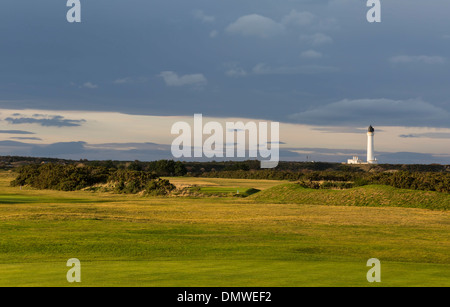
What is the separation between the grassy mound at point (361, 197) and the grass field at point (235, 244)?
0.59 feet

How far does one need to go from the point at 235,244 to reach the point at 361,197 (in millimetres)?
30308

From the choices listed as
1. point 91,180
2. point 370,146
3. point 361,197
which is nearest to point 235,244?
point 361,197

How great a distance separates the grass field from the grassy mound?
181mm

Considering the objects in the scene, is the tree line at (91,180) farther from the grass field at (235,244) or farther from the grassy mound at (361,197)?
the grass field at (235,244)

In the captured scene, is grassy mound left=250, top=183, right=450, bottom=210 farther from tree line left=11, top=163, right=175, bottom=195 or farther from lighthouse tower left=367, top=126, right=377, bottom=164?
lighthouse tower left=367, top=126, right=377, bottom=164

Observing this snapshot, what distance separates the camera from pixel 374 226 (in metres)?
33.5

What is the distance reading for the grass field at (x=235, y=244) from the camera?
14.1m

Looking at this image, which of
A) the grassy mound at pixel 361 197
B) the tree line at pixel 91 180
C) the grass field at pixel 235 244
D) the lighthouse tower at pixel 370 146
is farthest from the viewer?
the lighthouse tower at pixel 370 146

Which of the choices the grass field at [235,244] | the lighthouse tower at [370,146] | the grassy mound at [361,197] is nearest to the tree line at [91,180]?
the grassy mound at [361,197]

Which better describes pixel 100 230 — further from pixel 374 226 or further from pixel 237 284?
pixel 237 284

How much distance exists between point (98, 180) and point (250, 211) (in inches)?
1640

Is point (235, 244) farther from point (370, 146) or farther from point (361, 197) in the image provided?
point (370, 146)
